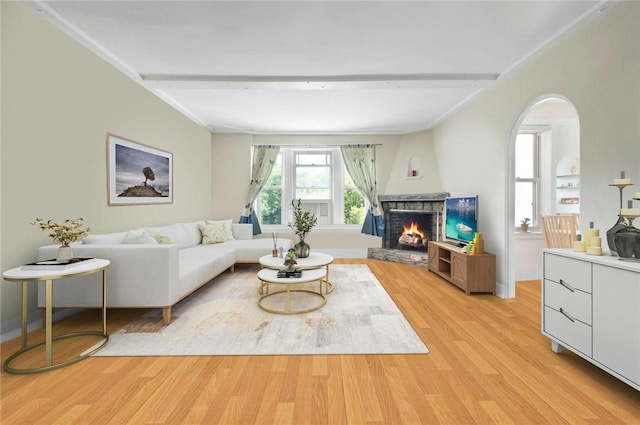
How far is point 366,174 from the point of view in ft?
19.4

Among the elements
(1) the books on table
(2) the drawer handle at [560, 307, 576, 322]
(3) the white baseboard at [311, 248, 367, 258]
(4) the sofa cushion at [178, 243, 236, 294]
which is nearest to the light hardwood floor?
(2) the drawer handle at [560, 307, 576, 322]

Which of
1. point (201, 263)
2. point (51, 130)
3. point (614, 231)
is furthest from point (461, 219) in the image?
point (51, 130)

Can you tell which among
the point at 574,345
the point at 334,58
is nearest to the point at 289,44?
the point at 334,58

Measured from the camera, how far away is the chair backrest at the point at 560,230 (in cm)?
391

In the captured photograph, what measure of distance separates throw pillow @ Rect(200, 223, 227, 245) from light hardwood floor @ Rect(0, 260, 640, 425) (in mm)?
2472

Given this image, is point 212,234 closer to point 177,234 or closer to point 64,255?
point 177,234

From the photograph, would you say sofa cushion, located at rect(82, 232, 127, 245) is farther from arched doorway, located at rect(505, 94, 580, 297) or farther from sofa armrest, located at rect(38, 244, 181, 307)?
arched doorway, located at rect(505, 94, 580, 297)

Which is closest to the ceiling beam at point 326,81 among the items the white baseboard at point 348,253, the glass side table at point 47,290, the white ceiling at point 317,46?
the white ceiling at point 317,46

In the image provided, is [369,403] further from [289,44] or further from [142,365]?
[289,44]

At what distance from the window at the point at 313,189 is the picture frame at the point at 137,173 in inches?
83.1

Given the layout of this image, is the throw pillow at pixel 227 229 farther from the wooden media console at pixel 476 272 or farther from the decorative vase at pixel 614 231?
the decorative vase at pixel 614 231

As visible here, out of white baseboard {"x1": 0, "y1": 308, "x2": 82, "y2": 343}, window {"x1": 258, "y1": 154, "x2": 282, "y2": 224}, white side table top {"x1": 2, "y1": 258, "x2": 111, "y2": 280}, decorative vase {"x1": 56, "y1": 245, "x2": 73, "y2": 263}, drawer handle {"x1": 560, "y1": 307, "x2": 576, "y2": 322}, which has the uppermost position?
window {"x1": 258, "y1": 154, "x2": 282, "y2": 224}

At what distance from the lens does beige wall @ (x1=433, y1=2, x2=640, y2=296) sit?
202 cm

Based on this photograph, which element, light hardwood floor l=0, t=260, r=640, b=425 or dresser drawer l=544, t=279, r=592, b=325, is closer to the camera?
light hardwood floor l=0, t=260, r=640, b=425
